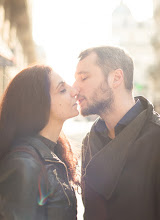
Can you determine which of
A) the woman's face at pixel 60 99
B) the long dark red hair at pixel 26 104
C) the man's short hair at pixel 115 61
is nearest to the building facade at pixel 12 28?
the man's short hair at pixel 115 61

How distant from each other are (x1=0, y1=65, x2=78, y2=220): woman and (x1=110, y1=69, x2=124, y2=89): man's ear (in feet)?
1.46

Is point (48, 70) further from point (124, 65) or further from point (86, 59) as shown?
point (124, 65)

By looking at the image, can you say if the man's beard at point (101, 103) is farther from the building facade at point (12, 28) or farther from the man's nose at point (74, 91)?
the building facade at point (12, 28)

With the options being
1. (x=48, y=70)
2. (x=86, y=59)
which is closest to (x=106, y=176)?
(x=48, y=70)

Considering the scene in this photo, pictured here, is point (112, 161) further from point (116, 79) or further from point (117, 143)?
point (116, 79)

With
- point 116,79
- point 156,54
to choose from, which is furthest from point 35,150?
point 156,54

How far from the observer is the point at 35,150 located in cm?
248

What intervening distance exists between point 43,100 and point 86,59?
888 millimetres

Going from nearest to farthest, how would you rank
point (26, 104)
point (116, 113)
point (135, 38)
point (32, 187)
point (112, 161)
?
point (32, 187), point (112, 161), point (26, 104), point (116, 113), point (135, 38)

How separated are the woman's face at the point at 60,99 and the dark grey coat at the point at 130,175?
0.58 m

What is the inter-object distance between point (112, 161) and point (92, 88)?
988 mm

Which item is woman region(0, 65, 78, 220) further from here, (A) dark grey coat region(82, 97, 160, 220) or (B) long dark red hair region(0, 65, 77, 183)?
(A) dark grey coat region(82, 97, 160, 220)

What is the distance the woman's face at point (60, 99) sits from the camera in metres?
2.91

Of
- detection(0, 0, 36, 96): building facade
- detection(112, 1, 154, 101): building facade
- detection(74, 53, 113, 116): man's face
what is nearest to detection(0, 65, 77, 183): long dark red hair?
detection(74, 53, 113, 116): man's face
